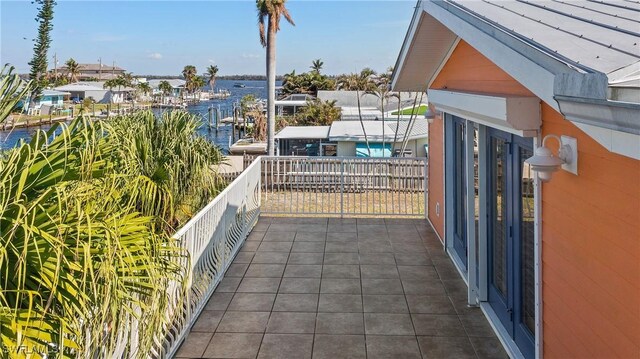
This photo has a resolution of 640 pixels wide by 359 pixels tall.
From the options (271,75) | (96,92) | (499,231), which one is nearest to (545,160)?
(499,231)

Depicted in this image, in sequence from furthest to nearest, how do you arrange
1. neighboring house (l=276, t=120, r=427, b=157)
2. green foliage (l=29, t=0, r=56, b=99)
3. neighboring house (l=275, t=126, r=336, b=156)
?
neighboring house (l=275, t=126, r=336, b=156) < neighboring house (l=276, t=120, r=427, b=157) < green foliage (l=29, t=0, r=56, b=99)

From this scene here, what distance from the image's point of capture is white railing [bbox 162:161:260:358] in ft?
13.5

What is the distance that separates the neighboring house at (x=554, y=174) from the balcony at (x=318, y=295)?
512 mm

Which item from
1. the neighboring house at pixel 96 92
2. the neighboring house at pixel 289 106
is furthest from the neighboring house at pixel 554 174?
the neighboring house at pixel 96 92

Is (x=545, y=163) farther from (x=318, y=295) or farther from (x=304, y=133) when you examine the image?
(x=304, y=133)

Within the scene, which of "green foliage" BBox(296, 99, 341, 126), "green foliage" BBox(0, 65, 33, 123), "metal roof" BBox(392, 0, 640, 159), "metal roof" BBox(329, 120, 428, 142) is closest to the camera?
"metal roof" BBox(392, 0, 640, 159)

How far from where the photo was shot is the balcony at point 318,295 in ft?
13.9

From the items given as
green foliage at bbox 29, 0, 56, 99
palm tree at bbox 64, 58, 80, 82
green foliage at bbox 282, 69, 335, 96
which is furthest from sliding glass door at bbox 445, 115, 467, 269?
palm tree at bbox 64, 58, 80, 82

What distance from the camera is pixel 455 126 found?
6520mm

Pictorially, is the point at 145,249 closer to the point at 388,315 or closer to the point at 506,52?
the point at 506,52

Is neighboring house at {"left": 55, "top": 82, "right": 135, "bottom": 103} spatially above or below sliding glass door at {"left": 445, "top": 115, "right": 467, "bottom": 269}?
above

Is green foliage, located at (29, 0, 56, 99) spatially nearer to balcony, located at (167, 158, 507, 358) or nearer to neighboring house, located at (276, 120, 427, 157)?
balcony, located at (167, 158, 507, 358)

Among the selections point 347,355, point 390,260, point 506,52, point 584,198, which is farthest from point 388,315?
point 506,52

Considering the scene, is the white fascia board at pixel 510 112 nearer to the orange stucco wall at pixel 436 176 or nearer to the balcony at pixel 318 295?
the balcony at pixel 318 295
